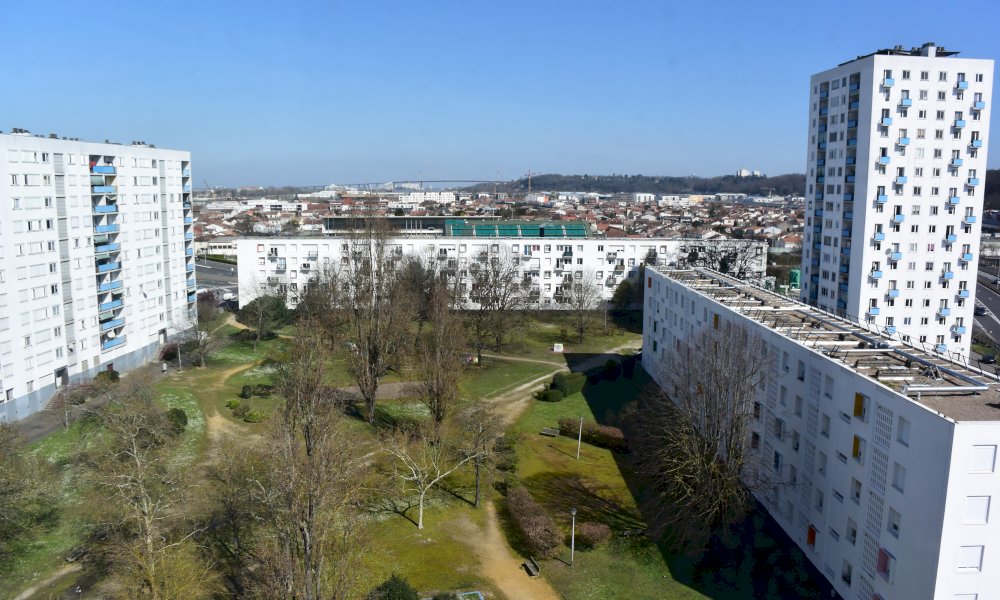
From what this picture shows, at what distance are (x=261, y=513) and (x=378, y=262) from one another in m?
18.6

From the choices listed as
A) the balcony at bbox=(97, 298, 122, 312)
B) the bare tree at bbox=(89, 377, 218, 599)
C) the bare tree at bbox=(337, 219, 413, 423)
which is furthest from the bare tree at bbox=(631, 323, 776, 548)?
the balcony at bbox=(97, 298, 122, 312)

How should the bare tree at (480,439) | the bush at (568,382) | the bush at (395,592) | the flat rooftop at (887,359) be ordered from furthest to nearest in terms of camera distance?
the bush at (568,382)
the bare tree at (480,439)
the bush at (395,592)
the flat rooftop at (887,359)

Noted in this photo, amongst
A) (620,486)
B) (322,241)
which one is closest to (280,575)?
(620,486)

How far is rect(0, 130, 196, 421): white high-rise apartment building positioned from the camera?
3328cm

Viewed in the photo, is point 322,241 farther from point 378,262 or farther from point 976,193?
point 976,193

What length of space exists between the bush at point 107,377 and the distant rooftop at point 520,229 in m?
33.7

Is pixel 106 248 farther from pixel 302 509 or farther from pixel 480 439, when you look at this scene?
pixel 302 509

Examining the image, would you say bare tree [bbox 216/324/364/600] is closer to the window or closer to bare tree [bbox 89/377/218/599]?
bare tree [bbox 89/377/218/599]

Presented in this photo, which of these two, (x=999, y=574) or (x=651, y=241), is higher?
(x=651, y=241)

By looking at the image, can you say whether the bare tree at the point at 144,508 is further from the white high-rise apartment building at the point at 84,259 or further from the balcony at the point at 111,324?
the balcony at the point at 111,324

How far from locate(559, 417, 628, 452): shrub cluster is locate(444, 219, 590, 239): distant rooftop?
1361 inches

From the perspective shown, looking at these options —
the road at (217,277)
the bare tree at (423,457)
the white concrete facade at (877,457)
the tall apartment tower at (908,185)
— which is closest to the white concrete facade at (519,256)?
the road at (217,277)

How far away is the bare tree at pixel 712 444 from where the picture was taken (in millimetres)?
22125

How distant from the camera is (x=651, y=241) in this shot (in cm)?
6166
